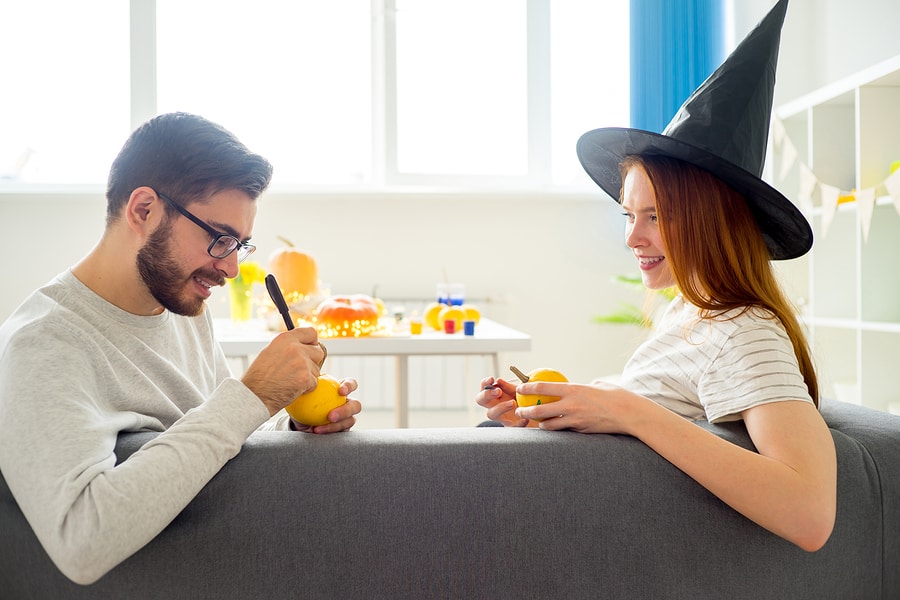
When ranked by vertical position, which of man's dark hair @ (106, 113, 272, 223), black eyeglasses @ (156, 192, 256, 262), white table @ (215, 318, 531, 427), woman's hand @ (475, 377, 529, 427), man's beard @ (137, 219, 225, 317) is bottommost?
woman's hand @ (475, 377, 529, 427)

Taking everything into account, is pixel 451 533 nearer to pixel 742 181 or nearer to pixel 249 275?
pixel 742 181

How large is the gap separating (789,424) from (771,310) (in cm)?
22

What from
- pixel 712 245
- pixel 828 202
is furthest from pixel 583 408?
Result: pixel 828 202

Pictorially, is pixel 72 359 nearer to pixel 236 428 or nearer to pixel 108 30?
pixel 236 428

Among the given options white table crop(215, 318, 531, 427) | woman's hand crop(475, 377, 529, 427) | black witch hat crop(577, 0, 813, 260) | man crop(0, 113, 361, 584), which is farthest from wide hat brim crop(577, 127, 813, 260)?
white table crop(215, 318, 531, 427)

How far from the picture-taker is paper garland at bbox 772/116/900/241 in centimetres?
278

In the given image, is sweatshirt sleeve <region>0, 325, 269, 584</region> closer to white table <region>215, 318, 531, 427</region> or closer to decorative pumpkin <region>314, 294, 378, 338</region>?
white table <region>215, 318, 531, 427</region>

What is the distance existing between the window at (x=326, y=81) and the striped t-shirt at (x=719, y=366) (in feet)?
10.5

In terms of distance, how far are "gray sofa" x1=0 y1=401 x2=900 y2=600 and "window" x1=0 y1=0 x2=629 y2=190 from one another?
341 cm

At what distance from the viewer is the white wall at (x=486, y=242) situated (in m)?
4.11

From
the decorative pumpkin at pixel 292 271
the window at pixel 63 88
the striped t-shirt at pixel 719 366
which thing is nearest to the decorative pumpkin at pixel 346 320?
the decorative pumpkin at pixel 292 271

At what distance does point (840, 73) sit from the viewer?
3.91m

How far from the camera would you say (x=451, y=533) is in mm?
981

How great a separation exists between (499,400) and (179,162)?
0.73 m
